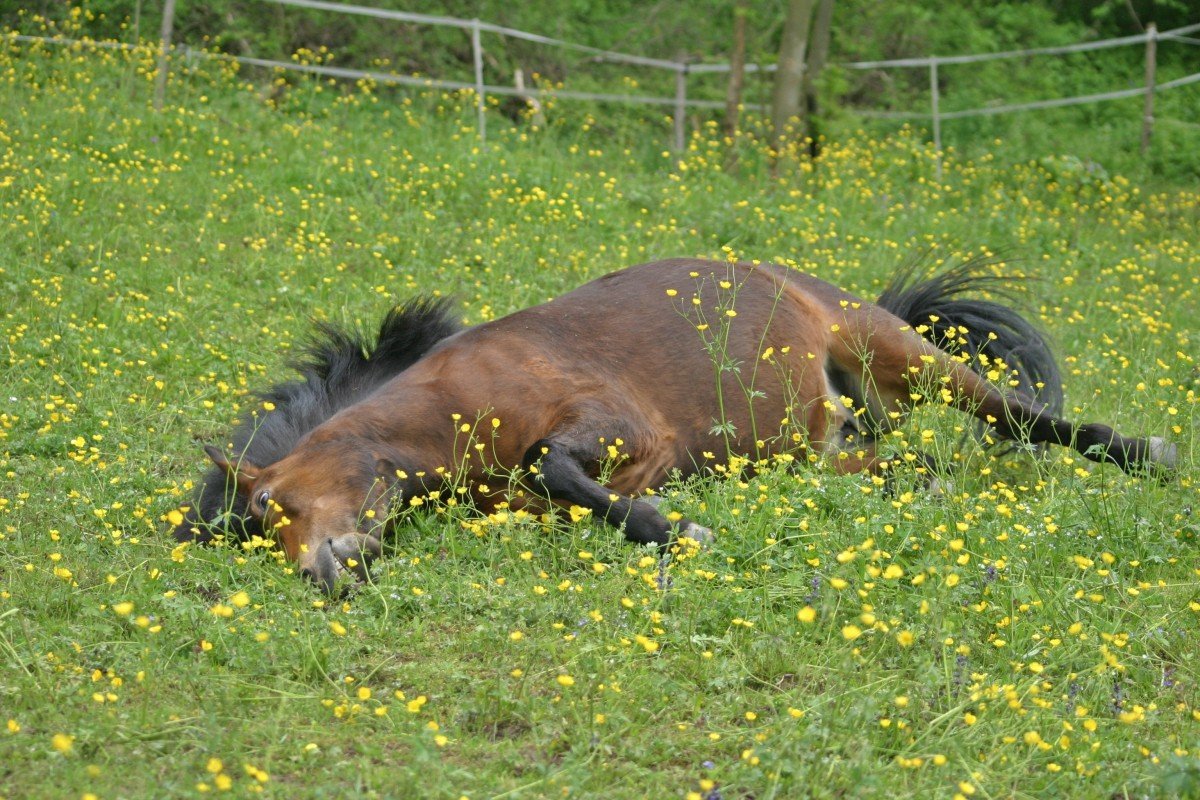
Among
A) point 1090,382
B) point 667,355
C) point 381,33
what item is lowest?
point 1090,382

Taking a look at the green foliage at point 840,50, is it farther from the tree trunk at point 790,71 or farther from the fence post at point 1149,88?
the tree trunk at point 790,71

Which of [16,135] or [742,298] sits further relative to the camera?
[16,135]

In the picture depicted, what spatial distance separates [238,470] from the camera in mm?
5148

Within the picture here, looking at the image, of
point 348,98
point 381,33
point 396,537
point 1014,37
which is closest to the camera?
point 396,537

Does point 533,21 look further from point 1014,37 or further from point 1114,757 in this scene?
point 1114,757

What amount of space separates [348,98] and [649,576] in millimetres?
10208

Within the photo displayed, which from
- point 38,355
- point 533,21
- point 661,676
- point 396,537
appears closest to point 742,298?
point 396,537

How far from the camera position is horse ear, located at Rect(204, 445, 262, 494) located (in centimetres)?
509

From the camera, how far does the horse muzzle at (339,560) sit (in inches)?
180

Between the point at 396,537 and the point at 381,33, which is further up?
the point at 381,33

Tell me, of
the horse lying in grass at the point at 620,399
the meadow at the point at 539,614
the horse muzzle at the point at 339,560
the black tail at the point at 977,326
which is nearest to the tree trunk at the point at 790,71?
the meadow at the point at 539,614

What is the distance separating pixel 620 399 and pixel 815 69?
1039cm

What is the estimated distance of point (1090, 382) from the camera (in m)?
7.83

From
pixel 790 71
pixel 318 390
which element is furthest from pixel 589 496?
pixel 790 71
